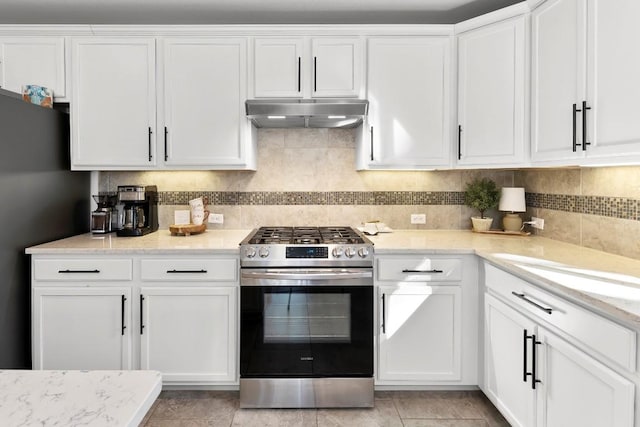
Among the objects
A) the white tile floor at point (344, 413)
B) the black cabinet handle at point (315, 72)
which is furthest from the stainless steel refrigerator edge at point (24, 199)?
the black cabinet handle at point (315, 72)

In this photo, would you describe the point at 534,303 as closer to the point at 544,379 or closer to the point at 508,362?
the point at 544,379

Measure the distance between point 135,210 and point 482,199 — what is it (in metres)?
2.44

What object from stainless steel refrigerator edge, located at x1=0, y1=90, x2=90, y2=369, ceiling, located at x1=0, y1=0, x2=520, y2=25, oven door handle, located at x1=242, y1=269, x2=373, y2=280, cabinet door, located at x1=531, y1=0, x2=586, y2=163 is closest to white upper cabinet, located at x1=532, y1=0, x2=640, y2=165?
cabinet door, located at x1=531, y1=0, x2=586, y2=163

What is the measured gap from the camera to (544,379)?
1847 mm

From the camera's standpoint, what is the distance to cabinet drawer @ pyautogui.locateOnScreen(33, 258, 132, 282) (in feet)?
8.31

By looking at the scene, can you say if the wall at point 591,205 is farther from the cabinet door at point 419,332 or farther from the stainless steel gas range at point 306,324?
the stainless steel gas range at point 306,324

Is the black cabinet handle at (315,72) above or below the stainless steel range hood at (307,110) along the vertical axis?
above

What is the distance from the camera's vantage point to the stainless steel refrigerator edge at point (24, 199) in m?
2.40

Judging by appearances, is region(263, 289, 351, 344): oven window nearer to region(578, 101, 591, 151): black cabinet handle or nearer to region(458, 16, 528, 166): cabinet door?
region(458, 16, 528, 166): cabinet door

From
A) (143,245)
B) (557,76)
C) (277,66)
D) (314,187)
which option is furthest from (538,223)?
(143,245)

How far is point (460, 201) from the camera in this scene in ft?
10.9

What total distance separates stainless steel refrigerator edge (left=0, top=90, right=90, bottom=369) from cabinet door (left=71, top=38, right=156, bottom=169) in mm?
149

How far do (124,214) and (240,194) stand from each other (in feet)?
2.69

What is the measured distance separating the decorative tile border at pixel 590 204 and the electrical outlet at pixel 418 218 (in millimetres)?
752
